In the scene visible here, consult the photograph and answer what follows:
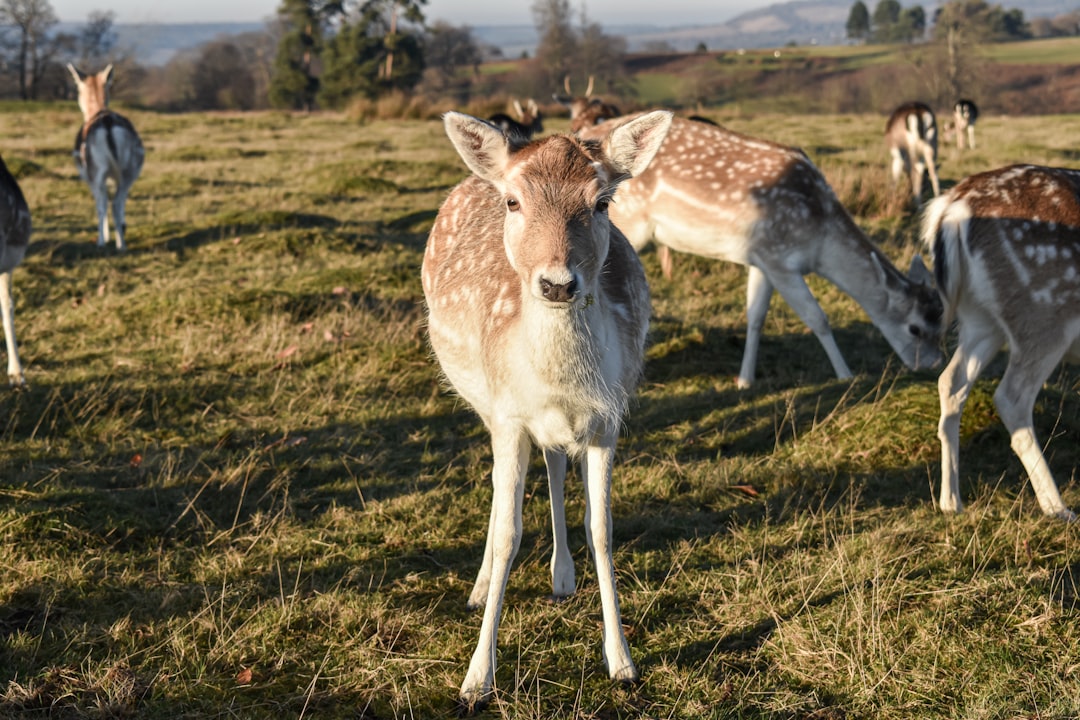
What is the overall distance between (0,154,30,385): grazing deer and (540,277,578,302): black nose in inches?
195

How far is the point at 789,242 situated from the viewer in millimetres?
6898

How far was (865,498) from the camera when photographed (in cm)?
489

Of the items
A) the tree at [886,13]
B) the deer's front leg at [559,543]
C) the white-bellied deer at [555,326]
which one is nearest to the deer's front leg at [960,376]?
the white-bellied deer at [555,326]

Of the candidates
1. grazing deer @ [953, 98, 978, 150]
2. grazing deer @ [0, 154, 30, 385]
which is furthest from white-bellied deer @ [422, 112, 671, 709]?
grazing deer @ [953, 98, 978, 150]

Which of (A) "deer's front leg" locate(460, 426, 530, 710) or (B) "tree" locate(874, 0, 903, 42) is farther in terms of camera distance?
(B) "tree" locate(874, 0, 903, 42)

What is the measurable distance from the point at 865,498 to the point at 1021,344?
1108 mm

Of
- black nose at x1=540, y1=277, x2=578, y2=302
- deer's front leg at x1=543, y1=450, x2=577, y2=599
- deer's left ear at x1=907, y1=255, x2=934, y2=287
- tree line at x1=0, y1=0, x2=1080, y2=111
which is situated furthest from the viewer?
tree line at x1=0, y1=0, x2=1080, y2=111

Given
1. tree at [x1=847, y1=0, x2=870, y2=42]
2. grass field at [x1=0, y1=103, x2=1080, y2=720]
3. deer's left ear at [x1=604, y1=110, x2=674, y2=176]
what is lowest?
grass field at [x1=0, y1=103, x2=1080, y2=720]

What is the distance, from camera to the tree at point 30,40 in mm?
50312

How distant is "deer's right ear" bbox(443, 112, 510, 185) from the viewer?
323cm

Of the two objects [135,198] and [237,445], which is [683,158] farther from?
[135,198]

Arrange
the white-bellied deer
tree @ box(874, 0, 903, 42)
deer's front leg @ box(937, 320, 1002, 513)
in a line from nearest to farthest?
the white-bellied deer → deer's front leg @ box(937, 320, 1002, 513) → tree @ box(874, 0, 903, 42)

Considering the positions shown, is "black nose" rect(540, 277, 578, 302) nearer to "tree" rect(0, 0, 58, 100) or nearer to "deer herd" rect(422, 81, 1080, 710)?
"deer herd" rect(422, 81, 1080, 710)

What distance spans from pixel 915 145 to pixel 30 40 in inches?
2073
